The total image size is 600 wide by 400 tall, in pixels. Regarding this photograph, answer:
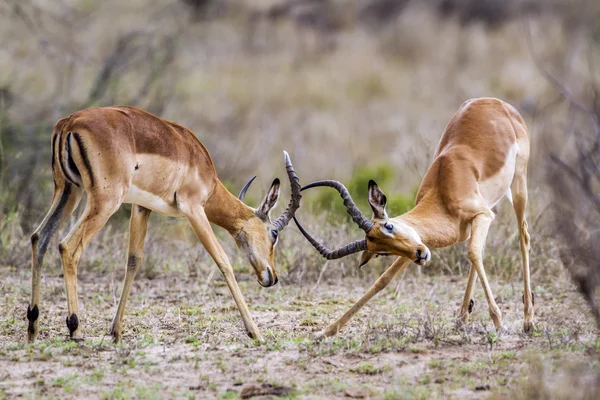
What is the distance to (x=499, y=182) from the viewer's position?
23.3 feet

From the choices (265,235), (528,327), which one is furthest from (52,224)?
(528,327)

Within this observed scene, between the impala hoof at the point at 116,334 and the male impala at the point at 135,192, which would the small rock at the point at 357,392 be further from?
the impala hoof at the point at 116,334

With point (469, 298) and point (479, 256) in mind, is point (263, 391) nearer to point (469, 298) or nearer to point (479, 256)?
point (479, 256)

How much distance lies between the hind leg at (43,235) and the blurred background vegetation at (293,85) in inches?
106

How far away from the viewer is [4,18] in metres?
21.3

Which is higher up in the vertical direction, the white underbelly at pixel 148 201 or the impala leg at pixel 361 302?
the white underbelly at pixel 148 201

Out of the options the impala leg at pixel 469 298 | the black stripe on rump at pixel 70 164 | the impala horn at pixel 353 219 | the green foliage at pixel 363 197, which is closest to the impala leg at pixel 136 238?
the black stripe on rump at pixel 70 164

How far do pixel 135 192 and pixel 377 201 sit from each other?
162 cm

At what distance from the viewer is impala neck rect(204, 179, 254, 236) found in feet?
23.2

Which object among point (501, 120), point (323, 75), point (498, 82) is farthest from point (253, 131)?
point (501, 120)

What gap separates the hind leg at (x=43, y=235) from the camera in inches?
243

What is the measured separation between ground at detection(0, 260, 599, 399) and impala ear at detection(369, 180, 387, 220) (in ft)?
2.45

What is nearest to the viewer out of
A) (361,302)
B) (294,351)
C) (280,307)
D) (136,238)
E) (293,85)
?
(294,351)

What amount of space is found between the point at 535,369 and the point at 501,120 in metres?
2.69
